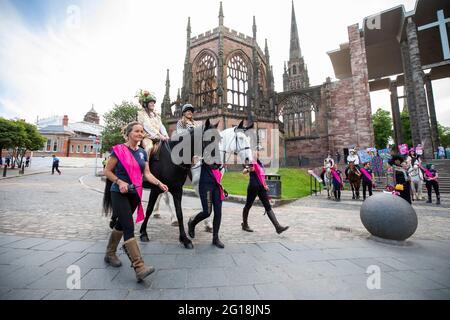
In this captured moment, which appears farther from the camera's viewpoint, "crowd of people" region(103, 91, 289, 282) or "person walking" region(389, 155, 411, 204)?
"person walking" region(389, 155, 411, 204)

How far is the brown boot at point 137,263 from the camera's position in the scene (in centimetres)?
231

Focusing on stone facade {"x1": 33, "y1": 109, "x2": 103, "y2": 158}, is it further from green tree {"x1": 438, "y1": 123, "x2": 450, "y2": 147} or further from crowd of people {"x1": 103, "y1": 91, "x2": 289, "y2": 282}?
green tree {"x1": 438, "y1": 123, "x2": 450, "y2": 147}

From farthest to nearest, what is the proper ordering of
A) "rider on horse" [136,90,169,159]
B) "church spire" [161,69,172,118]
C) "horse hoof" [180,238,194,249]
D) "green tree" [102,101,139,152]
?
"church spire" [161,69,172,118]
"green tree" [102,101,139,152]
"rider on horse" [136,90,169,159]
"horse hoof" [180,238,194,249]

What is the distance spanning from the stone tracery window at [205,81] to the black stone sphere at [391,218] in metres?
27.6

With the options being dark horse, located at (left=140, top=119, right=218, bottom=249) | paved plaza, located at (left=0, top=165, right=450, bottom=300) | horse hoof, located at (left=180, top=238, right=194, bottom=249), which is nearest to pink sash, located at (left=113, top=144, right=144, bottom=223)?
paved plaza, located at (left=0, top=165, right=450, bottom=300)

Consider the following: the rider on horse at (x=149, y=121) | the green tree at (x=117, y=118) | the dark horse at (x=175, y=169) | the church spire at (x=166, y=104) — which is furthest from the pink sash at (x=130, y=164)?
the church spire at (x=166, y=104)

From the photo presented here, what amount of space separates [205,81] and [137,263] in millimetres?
31119

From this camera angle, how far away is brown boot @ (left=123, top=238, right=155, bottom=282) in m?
2.31

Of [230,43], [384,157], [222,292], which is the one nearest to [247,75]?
[230,43]

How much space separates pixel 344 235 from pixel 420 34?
34009 mm

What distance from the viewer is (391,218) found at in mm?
4004

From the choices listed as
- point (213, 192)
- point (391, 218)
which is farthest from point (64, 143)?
point (391, 218)

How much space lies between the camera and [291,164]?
111 feet

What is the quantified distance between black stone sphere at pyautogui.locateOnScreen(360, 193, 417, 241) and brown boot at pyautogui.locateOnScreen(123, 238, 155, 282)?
14.3ft
